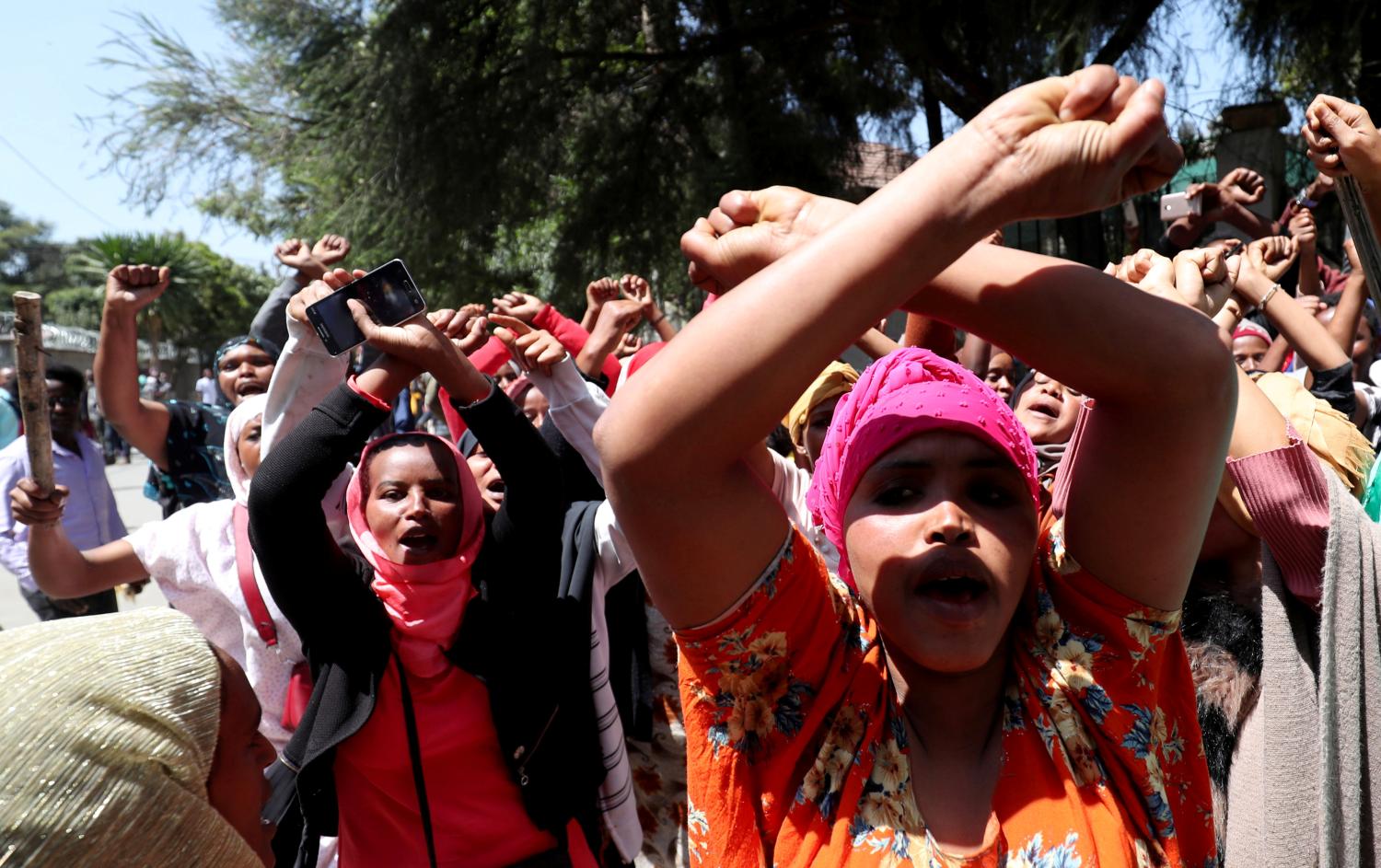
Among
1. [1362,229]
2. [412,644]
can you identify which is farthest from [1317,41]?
[412,644]

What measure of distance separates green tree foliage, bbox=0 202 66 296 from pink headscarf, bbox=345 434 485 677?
3447 inches

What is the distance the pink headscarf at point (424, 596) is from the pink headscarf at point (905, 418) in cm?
130

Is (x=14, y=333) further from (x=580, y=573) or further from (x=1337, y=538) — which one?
(x=1337, y=538)

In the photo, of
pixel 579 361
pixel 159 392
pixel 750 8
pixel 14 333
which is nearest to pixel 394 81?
pixel 750 8

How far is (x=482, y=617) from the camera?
8.84ft

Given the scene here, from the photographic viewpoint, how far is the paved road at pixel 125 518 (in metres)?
8.26

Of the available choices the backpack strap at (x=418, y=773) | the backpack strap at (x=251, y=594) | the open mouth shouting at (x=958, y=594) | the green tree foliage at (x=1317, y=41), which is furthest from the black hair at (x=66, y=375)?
the green tree foliage at (x=1317, y=41)

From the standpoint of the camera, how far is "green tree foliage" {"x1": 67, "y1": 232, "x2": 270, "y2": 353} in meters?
40.1

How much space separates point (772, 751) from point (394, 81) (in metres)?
8.63

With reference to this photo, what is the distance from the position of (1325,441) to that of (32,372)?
2696mm

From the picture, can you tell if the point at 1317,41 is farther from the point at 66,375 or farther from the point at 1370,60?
the point at 66,375

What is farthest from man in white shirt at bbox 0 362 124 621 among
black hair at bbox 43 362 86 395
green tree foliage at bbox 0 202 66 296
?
green tree foliage at bbox 0 202 66 296

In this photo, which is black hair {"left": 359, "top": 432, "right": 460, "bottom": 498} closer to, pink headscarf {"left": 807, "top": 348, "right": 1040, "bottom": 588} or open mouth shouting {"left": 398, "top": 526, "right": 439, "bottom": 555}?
open mouth shouting {"left": 398, "top": 526, "right": 439, "bottom": 555}

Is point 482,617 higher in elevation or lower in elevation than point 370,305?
lower
